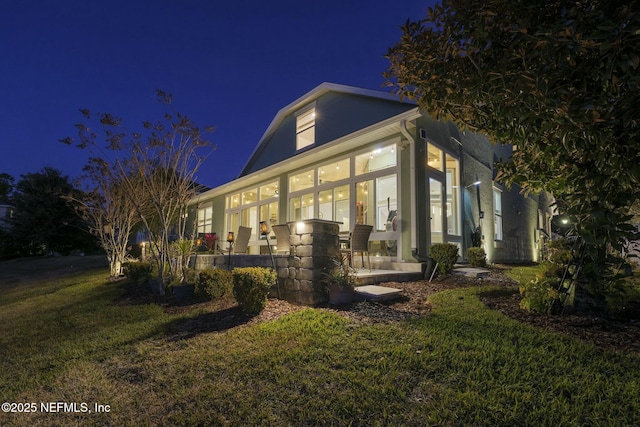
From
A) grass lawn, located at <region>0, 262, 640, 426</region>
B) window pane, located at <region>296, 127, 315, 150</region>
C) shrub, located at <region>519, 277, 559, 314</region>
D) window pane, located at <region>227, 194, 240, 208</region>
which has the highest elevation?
→ window pane, located at <region>296, 127, 315, 150</region>

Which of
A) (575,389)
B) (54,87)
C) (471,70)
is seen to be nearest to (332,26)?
(471,70)

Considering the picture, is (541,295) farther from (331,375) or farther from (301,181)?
(301,181)

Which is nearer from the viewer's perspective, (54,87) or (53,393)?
(53,393)

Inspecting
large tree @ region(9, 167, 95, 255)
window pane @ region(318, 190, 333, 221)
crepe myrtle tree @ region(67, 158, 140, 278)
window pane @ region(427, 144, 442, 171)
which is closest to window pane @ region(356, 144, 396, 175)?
window pane @ region(427, 144, 442, 171)

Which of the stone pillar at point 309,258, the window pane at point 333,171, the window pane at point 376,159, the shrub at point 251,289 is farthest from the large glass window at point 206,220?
the shrub at point 251,289

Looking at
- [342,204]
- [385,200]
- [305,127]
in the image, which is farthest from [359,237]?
[305,127]

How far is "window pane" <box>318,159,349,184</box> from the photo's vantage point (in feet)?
33.1

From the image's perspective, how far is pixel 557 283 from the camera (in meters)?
3.83

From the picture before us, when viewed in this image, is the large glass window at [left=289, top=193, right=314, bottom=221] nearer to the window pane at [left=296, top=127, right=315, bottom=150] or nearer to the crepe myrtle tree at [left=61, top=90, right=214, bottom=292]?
the window pane at [left=296, top=127, right=315, bottom=150]

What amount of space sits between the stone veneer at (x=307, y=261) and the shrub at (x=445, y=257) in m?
3.37

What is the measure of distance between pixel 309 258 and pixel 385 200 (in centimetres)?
487

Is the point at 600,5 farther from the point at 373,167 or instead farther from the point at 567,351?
the point at 373,167

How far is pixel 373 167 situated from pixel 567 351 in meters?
7.11

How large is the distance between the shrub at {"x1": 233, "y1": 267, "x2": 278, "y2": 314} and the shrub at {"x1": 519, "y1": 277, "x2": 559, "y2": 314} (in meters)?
3.42
